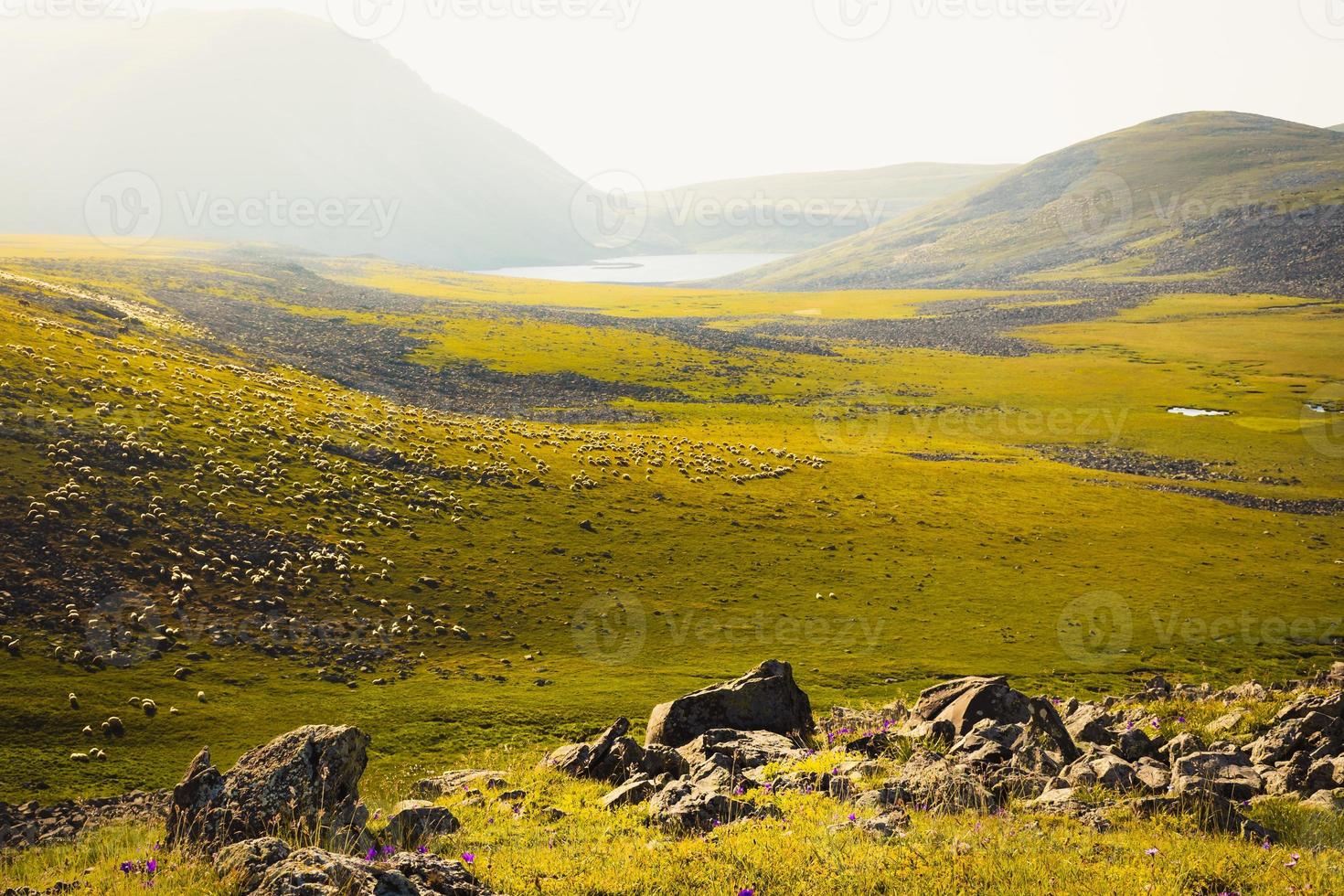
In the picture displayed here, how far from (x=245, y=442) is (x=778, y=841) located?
57471 mm

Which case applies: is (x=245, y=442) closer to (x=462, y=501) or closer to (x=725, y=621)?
(x=462, y=501)

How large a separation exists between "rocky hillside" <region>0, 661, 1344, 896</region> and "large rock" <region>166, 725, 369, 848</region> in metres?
0.04

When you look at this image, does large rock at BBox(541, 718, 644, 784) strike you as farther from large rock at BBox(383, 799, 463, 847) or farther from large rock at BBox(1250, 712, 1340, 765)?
large rock at BBox(1250, 712, 1340, 765)

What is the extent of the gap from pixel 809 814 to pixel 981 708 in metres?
9.08

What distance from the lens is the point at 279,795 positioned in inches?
550

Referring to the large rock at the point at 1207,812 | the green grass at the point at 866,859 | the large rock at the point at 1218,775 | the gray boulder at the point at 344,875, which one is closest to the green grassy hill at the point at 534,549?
the green grass at the point at 866,859

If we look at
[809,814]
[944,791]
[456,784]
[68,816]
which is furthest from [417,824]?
[68,816]

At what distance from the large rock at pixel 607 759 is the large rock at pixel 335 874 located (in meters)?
9.72

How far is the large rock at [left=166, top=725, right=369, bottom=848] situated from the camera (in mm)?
13430

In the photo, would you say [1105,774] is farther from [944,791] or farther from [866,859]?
[866,859]

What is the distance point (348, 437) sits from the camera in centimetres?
6712

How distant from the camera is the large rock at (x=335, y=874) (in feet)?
31.1

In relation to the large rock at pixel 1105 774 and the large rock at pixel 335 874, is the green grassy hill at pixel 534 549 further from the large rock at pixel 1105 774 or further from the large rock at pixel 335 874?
the large rock at pixel 1105 774

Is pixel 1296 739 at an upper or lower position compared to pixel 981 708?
upper
